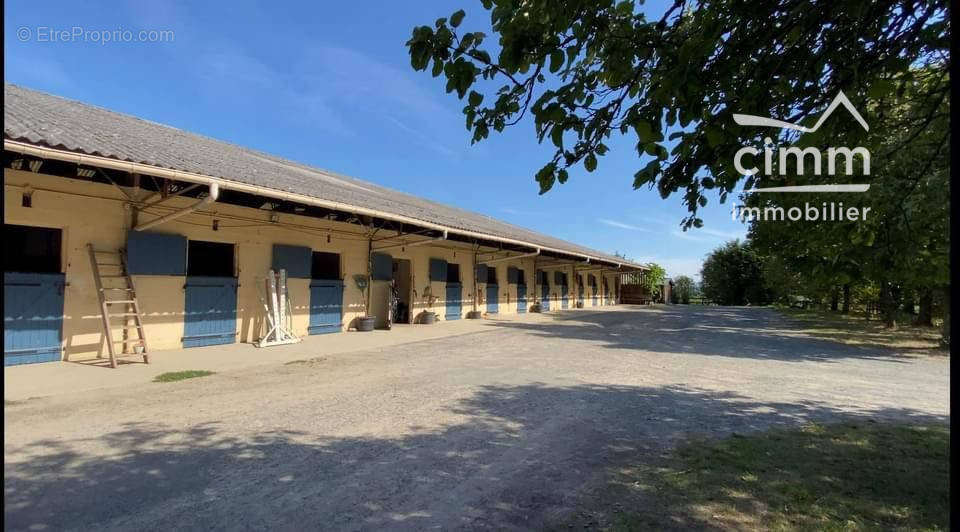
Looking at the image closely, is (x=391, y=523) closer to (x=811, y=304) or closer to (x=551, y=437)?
(x=551, y=437)

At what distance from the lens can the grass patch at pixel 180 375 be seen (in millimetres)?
6069

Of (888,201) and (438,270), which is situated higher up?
(888,201)

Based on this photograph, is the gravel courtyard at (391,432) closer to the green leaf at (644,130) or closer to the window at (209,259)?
the green leaf at (644,130)

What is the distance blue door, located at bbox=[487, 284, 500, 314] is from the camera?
58.4 feet

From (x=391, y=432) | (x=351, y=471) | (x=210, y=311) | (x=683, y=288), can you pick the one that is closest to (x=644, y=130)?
(x=351, y=471)

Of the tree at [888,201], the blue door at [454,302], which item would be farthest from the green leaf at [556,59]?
the blue door at [454,302]

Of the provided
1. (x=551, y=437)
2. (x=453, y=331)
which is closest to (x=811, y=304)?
(x=453, y=331)

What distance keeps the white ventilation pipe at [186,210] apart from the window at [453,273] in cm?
898

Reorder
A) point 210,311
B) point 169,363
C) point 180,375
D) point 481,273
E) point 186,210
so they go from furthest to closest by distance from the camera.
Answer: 1. point 481,273
2. point 210,311
3. point 186,210
4. point 169,363
5. point 180,375

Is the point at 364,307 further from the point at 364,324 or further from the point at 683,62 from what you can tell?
the point at 683,62

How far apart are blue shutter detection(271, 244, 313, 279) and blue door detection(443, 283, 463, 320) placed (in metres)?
5.71

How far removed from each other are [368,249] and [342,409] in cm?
774

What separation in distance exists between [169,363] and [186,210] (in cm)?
224

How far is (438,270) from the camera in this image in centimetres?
1502
